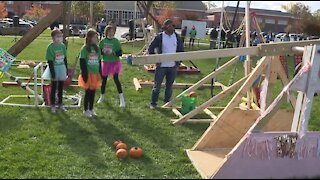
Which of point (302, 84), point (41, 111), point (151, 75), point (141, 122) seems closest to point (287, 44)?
point (302, 84)

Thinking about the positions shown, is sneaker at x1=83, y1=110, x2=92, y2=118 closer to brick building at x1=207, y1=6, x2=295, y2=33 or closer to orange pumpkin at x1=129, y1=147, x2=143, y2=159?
orange pumpkin at x1=129, y1=147, x2=143, y2=159

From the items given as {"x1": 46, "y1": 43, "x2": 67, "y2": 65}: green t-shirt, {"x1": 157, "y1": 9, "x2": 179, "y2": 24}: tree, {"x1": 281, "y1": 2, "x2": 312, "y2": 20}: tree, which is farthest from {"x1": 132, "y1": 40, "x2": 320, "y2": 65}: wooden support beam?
{"x1": 46, "y1": 43, "x2": 67, "y2": 65}: green t-shirt

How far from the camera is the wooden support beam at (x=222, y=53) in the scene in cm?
412

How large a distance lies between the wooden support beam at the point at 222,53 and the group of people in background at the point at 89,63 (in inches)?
101

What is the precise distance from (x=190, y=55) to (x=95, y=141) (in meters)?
2.16

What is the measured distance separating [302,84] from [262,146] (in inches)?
30.3

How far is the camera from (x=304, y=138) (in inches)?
171

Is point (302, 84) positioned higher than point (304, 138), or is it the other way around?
point (302, 84)

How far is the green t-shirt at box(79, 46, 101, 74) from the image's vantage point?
6781 mm

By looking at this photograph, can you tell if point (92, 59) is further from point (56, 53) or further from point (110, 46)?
point (110, 46)

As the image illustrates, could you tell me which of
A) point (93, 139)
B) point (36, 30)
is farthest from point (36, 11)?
point (93, 139)

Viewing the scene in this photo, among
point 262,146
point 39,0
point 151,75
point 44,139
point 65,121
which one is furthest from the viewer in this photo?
point 151,75

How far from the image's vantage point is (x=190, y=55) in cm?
425

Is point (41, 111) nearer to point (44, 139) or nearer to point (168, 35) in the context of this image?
point (44, 139)
